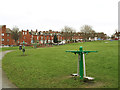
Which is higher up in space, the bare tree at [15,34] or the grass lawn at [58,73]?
the bare tree at [15,34]

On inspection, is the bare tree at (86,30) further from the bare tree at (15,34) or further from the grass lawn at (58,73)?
the grass lawn at (58,73)

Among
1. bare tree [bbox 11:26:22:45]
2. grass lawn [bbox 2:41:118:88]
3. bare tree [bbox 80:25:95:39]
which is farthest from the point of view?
bare tree [bbox 80:25:95:39]

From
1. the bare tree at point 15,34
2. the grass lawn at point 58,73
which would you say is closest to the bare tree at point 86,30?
the bare tree at point 15,34

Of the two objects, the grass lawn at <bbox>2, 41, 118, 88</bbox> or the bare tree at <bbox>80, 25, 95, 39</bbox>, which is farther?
the bare tree at <bbox>80, 25, 95, 39</bbox>

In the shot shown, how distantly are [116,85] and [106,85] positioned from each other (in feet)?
1.45

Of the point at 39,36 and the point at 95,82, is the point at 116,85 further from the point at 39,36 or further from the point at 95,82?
the point at 39,36

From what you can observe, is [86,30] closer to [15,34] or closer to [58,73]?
[15,34]

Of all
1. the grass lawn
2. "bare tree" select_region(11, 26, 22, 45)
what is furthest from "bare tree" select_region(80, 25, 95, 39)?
the grass lawn

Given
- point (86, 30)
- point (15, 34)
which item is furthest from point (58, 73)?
point (86, 30)

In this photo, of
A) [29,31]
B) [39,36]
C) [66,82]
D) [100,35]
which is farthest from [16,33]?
[100,35]

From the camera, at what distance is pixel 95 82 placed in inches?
311

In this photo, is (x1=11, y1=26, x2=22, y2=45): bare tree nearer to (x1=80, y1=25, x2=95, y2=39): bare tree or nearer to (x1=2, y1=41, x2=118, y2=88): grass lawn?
(x1=80, y1=25, x2=95, y2=39): bare tree

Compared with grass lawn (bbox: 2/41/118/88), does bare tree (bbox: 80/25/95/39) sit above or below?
above

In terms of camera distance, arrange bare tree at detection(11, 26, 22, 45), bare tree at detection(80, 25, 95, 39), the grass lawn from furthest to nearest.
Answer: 1. bare tree at detection(80, 25, 95, 39)
2. bare tree at detection(11, 26, 22, 45)
3. the grass lawn
